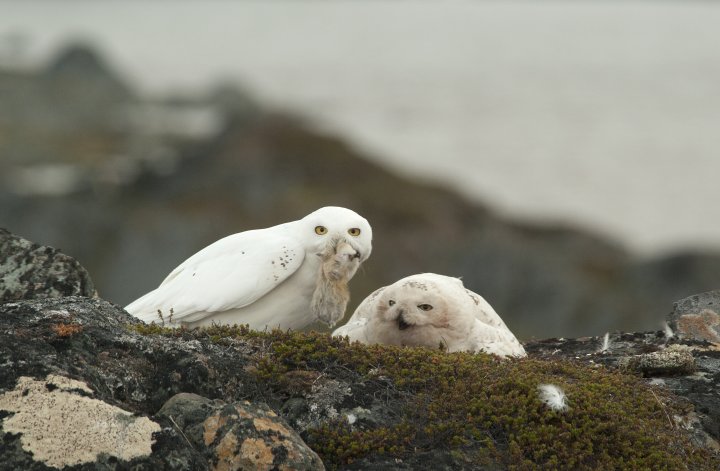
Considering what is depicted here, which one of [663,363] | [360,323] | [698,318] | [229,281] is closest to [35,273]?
[229,281]

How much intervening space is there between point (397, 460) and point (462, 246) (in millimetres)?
30237

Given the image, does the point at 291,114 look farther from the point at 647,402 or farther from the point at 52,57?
the point at 647,402

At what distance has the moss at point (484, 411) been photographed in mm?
8500

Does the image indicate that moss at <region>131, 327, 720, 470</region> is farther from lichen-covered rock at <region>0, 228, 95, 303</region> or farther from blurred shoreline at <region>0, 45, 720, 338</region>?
blurred shoreline at <region>0, 45, 720, 338</region>

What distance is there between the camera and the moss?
850 centimetres

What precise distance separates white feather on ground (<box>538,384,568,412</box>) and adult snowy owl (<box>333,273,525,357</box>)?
1.68 metres

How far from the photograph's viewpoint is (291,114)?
192ft

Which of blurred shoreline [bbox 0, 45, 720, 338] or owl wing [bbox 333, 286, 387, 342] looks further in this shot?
blurred shoreline [bbox 0, 45, 720, 338]

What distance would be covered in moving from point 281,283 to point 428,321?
65.9 inches

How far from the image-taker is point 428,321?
35.8ft

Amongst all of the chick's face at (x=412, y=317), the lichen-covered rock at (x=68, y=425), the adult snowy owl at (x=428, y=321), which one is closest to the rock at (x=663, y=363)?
the adult snowy owl at (x=428, y=321)

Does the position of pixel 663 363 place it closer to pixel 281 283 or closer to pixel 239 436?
pixel 281 283

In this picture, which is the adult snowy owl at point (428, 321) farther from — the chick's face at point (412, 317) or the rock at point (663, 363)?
the rock at point (663, 363)

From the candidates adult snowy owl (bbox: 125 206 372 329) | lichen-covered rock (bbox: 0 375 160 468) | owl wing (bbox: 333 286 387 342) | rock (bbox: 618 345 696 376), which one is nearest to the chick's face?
owl wing (bbox: 333 286 387 342)
